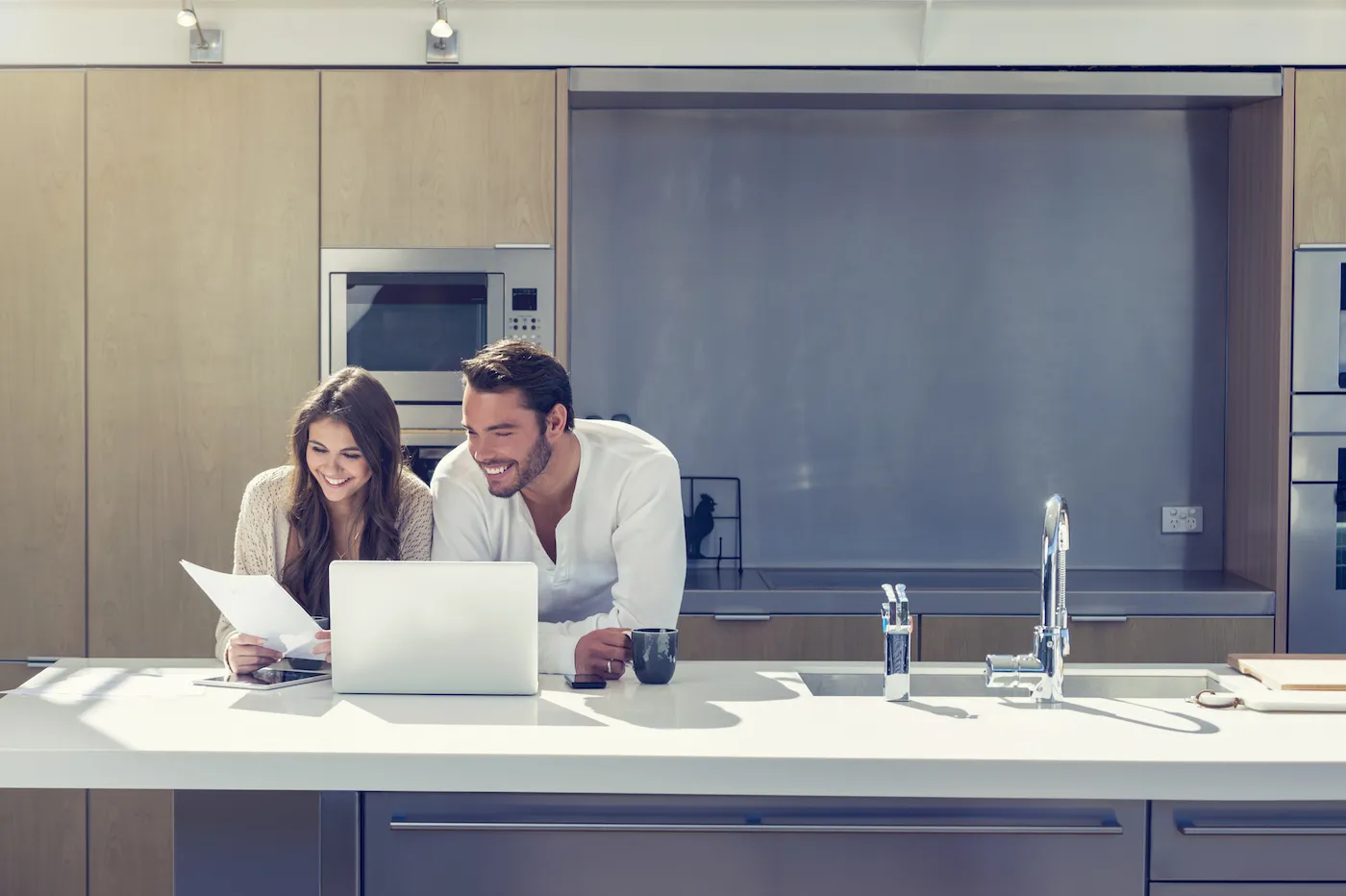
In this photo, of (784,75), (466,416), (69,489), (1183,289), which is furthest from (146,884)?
(1183,289)

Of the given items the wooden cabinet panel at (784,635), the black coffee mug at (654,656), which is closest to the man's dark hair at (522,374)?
the black coffee mug at (654,656)

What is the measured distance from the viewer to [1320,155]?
10.9 feet

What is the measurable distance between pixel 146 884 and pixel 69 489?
3.44 ft

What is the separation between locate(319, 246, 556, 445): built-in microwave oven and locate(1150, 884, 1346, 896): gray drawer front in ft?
6.93

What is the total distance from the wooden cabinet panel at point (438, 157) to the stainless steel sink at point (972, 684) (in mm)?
1643

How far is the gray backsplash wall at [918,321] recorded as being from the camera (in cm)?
385

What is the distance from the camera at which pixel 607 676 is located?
2.00m

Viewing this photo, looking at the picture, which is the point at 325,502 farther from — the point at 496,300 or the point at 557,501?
the point at 496,300

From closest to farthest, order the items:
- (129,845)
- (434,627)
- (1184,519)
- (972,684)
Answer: (434,627)
(972,684)
(129,845)
(1184,519)

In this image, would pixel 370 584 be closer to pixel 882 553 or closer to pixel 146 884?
pixel 146 884

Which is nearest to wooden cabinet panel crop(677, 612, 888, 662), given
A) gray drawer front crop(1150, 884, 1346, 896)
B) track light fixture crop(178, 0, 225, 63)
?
gray drawer front crop(1150, 884, 1346, 896)

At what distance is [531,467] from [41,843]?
1.94 m

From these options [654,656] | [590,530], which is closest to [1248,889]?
[654,656]

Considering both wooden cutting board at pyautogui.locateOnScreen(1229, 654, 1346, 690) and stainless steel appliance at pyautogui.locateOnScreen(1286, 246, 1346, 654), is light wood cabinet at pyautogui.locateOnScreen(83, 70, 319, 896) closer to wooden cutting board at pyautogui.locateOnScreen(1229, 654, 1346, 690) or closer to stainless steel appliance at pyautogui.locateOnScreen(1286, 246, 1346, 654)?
wooden cutting board at pyautogui.locateOnScreen(1229, 654, 1346, 690)
